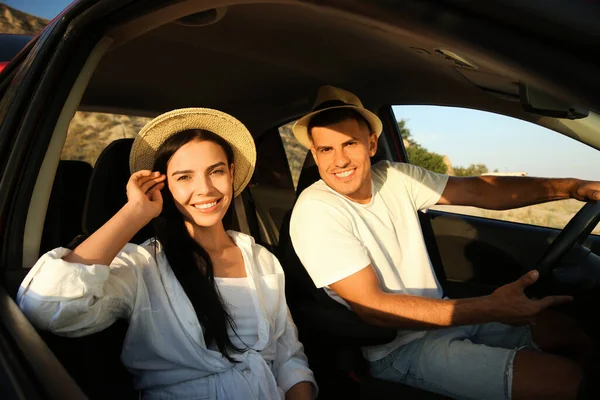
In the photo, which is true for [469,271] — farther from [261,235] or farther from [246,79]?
[246,79]

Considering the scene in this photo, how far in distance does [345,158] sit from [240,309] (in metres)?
0.87

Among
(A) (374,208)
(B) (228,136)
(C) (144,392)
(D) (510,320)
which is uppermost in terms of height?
(B) (228,136)

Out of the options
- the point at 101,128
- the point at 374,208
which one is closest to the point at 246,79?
the point at 374,208

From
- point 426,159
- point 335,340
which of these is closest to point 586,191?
point 426,159

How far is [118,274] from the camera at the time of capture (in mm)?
1611

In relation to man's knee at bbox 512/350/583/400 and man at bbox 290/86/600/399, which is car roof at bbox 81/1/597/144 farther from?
man's knee at bbox 512/350/583/400

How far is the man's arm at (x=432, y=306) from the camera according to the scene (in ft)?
5.72

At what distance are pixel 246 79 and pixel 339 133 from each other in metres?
0.77

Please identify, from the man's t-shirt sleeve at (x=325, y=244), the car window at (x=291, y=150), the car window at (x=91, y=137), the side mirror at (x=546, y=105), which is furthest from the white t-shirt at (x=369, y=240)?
the car window at (x=91, y=137)

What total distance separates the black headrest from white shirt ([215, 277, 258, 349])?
48 cm

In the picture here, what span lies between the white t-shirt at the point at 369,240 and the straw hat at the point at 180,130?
42cm

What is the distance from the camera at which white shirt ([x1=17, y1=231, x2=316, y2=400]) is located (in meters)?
1.37

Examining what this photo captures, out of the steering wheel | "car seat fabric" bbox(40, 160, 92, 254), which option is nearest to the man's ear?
the steering wheel

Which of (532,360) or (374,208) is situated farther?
(374,208)
